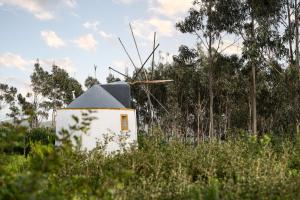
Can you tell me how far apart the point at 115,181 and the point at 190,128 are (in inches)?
2076

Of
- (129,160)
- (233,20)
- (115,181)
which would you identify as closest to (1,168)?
(115,181)

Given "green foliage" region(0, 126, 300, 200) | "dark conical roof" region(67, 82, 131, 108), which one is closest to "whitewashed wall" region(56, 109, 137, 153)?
"dark conical roof" region(67, 82, 131, 108)

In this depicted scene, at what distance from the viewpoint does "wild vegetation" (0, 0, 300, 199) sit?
4.84 metres

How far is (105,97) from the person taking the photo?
21.6 meters

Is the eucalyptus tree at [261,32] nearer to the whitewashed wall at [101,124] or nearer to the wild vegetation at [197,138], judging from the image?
the wild vegetation at [197,138]

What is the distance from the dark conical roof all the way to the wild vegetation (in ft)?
7.73

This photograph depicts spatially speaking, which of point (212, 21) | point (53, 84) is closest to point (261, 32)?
point (212, 21)

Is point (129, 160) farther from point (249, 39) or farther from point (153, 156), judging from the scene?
point (249, 39)

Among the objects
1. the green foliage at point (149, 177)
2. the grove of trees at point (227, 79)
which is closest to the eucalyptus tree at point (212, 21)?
the grove of trees at point (227, 79)

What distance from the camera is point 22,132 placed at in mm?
4508

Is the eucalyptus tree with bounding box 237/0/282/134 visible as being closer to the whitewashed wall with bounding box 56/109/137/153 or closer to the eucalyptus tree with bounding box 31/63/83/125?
the whitewashed wall with bounding box 56/109/137/153

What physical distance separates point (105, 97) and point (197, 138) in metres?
16.7

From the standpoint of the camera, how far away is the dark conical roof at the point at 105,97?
2116 centimetres

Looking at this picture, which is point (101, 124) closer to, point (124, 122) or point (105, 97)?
point (124, 122)
